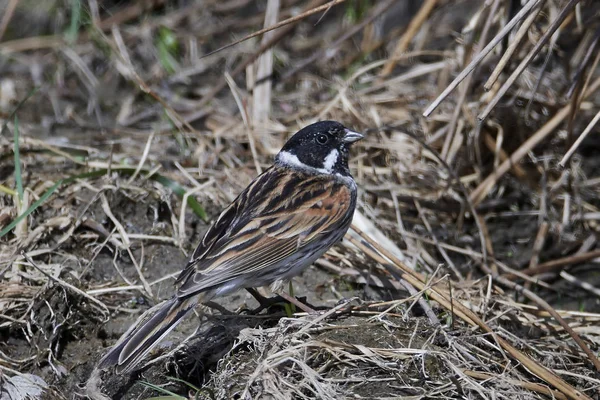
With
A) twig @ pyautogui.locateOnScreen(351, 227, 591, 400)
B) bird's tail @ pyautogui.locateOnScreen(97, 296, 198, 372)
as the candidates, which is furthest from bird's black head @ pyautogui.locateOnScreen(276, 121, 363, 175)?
bird's tail @ pyautogui.locateOnScreen(97, 296, 198, 372)

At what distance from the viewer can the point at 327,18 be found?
25.9 feet

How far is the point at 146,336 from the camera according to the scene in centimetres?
364

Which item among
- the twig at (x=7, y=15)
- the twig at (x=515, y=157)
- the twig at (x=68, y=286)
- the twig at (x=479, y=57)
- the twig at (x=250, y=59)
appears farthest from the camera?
the twig at (x=7, y=15)

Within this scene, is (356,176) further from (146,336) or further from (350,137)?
(146,336)

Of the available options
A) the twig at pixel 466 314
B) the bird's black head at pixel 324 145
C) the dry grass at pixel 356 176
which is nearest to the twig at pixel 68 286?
the dry grass at pixel 356 176

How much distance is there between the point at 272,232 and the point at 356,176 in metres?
1.63

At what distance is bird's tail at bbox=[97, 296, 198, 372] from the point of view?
357 cm

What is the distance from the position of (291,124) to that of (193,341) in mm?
2568

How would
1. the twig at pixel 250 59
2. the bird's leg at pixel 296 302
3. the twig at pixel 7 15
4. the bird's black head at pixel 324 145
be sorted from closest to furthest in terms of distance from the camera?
1. the bird's leg at pixel 296 302
2. the bird's black head at pixel 324 145
3. the twig at pixel 250 59
4. the twig at pixel 7 15

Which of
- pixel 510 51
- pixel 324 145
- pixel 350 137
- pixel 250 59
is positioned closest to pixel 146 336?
pixel 324 145

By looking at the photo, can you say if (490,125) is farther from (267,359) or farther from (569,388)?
(267,359)

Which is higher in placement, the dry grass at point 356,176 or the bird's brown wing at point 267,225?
the bird's brown wing at point 267,225

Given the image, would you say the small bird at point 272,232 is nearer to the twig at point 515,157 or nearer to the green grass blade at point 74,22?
the twig at point 515,157

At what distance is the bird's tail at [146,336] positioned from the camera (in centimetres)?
357
